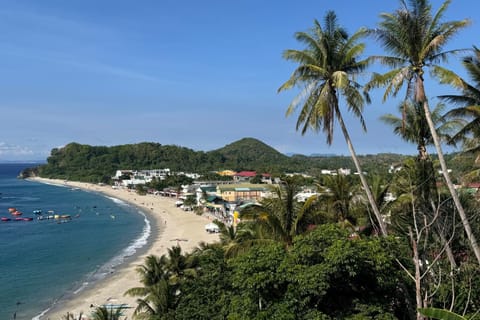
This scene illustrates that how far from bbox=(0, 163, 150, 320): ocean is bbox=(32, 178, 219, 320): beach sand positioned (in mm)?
1114

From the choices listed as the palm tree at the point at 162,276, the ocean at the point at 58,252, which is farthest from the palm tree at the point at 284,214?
the ocean at the point at 58,252

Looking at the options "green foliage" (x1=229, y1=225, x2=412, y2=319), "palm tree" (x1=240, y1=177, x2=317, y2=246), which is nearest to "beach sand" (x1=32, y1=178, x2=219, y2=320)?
"palm tree" (x1=240, y1=177, x2=317, y2=246)

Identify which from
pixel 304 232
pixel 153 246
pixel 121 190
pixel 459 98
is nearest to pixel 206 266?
pixel 304 232

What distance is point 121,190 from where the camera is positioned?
4596 inches

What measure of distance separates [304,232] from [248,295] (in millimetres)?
4876

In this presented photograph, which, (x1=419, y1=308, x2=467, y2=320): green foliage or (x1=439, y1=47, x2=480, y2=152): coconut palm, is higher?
(x1=439, y1=47, x2=480, y2=152): coconut palm

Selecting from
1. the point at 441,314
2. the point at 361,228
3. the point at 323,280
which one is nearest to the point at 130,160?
the point at 361,228

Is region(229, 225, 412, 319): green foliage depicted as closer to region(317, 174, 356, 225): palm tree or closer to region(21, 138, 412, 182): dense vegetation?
region(317, 174, 356, 225): palm tree

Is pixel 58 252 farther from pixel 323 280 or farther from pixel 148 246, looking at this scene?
pixel 323 280

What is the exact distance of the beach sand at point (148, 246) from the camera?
24719 mm

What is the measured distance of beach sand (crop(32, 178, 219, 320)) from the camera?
2472 cm

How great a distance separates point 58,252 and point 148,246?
8955 mm

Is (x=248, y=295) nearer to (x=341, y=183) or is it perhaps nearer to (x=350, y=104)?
(x=350, y=104)

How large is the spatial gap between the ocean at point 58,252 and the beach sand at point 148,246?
43.9 inches
